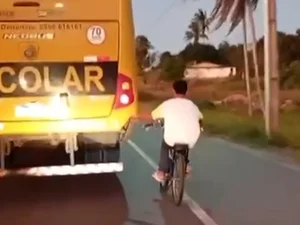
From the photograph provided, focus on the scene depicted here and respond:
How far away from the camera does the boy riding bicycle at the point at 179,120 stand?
11.3 meters

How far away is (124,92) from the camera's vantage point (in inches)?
474

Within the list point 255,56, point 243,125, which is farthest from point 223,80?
point 243,125

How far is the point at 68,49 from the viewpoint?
11930 mm

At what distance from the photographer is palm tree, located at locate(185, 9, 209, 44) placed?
98.3 ft

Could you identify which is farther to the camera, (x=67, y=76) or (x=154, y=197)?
(x=154, y=197)

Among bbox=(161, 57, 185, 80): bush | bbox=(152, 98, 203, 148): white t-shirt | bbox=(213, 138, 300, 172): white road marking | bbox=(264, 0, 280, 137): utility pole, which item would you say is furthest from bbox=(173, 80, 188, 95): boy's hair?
bbox=(161, 57, 185, 80): bush

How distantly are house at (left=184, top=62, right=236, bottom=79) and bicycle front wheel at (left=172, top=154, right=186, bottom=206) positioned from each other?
21.4 m

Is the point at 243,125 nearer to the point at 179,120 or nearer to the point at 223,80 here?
the point at 223,80

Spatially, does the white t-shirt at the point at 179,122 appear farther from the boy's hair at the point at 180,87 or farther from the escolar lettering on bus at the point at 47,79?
the escolar lettering on bus at the point at 47,79

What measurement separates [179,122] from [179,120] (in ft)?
0.09

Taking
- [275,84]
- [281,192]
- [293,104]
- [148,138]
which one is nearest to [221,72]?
→ [293,104]

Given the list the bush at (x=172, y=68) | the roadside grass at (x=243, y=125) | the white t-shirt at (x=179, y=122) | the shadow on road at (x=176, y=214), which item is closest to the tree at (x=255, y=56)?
the roadside grass at (x=243, y=125)

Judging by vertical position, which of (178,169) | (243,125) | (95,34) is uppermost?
(95,34)

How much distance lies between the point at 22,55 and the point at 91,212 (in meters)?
2.42
